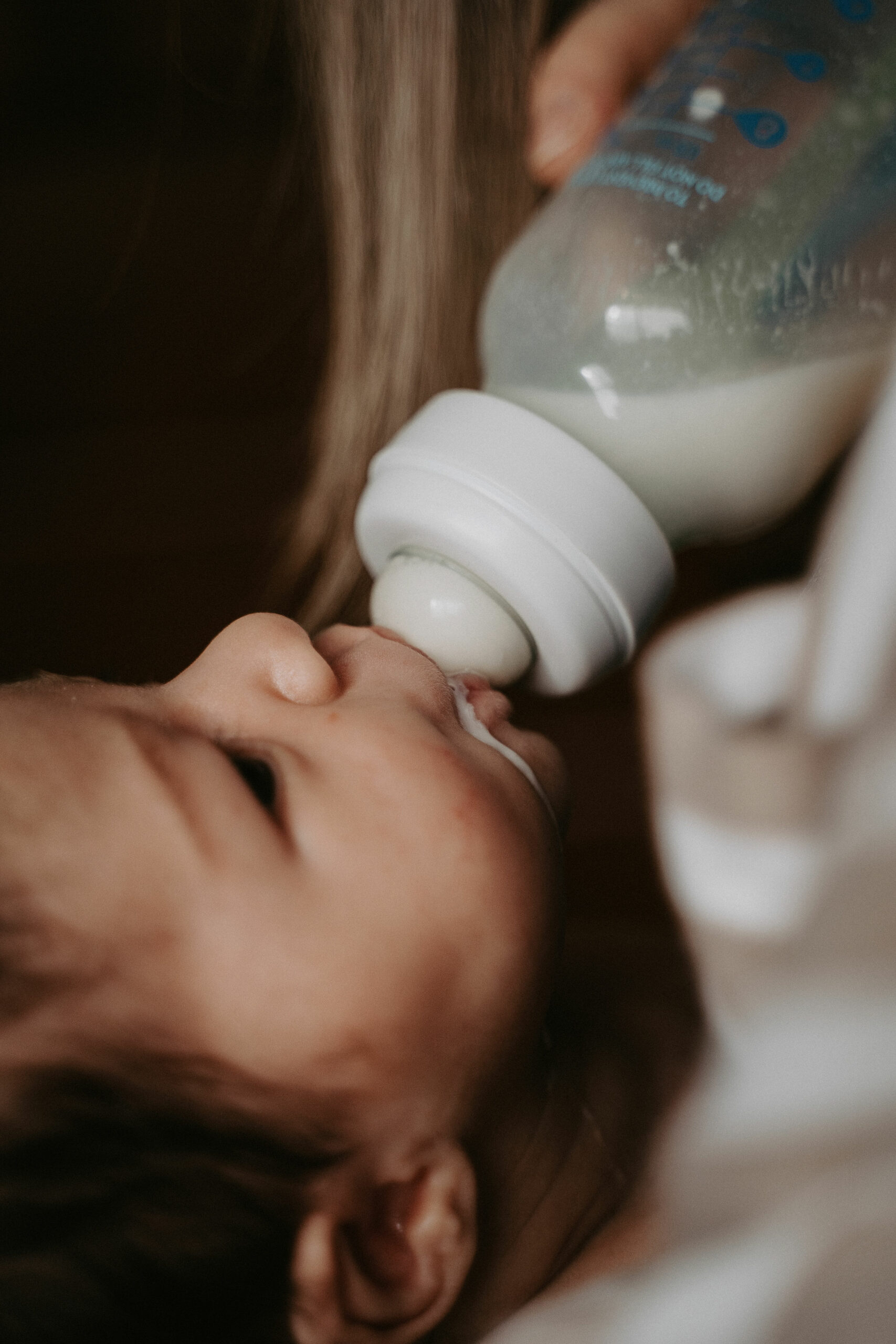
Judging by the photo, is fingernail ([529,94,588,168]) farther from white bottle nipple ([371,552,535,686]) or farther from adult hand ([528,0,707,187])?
white bottle nipple ([371,552,535,686])

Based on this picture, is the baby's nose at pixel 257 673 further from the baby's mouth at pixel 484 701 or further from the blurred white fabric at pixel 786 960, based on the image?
the blurred white fabric at pixel 786 960

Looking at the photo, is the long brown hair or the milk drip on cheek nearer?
the milk drip on cheek

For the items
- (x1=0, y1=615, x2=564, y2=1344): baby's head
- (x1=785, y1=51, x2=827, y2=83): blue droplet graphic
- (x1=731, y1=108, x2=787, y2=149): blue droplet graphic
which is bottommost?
(x1=0, y1=615, x2=564, y2=1344): baby's head

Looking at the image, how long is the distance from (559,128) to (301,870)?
0.42 m

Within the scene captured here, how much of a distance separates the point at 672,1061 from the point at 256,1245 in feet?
1.00

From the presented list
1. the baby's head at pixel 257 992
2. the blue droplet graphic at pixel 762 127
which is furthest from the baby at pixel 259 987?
the blue droplet graphic at pixel 762 127

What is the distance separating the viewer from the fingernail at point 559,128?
583mm

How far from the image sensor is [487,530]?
45cm

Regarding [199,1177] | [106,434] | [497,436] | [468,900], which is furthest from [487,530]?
[106,434]

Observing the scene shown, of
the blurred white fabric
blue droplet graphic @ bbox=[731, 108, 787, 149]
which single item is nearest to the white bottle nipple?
the blurred white fabric

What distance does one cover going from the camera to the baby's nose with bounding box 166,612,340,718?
1.51 feet

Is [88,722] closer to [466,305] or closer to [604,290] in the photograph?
[604,290]

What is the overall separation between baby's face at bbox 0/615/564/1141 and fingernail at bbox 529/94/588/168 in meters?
0.31

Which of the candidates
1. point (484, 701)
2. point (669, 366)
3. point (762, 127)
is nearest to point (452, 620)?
point (484, 701)
